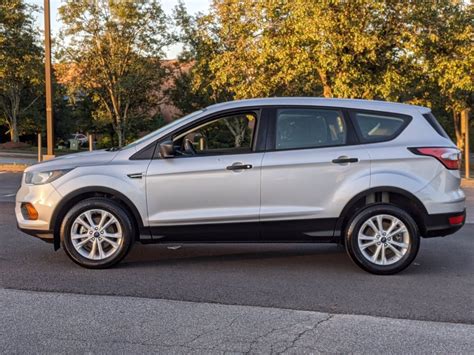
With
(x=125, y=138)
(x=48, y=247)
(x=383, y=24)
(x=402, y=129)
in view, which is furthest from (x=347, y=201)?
(x=125, y=138)

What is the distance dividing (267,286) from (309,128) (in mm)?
1799

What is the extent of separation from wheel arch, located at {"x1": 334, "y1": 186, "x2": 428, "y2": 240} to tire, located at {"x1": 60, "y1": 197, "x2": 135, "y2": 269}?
7.48ft

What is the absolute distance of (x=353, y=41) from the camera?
1675cm

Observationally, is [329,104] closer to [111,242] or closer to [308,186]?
[308,186]

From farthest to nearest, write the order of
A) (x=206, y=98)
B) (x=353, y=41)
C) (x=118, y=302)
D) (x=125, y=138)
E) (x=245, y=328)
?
(x=125, y=138)
(x=206, y=98)
(x=353, y=41)
(x=118, y=302)
(x=245, y=328)

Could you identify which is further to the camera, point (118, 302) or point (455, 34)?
point (455, 34)

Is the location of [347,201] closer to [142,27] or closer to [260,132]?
[260,132]

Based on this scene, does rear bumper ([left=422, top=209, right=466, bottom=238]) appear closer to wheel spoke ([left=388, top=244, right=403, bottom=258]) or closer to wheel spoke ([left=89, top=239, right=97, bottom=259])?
wheel spoke ([left=388, top=244, right=403, bottom=258])

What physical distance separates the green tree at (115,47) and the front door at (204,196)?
87.7 ft

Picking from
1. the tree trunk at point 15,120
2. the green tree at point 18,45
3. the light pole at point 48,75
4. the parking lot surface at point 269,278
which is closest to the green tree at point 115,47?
the green tree at point 18,45

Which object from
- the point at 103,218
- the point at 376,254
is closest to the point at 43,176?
the point at 103,218

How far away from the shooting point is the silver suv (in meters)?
5.80

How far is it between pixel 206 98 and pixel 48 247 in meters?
28.4

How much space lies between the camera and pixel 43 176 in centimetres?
596
